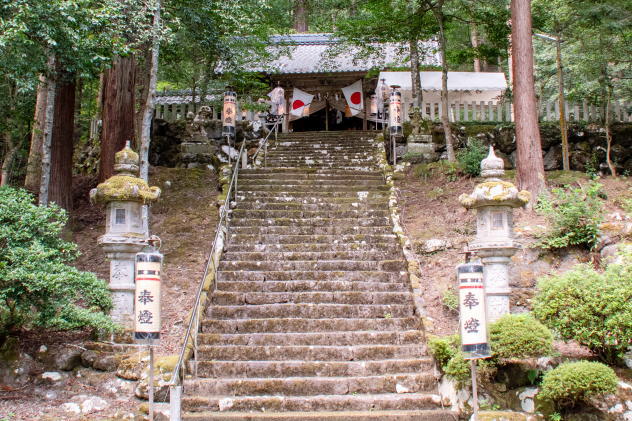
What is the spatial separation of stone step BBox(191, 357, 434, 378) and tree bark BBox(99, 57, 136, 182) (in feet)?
19.9

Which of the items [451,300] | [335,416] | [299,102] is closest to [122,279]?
[335,416]

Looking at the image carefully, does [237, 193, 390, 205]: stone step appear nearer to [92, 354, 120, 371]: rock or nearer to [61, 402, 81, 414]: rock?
[92, 354, 120, 371]: rock

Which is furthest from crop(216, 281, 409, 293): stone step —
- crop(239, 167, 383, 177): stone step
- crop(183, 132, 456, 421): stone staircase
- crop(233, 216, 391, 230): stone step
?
crop(239, 167, 383, 177): stone step

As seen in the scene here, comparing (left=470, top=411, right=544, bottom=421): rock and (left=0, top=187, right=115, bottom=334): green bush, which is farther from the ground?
(left=0, top=187, right=115, bottom=334): green bush

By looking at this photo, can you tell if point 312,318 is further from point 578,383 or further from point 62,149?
point 62,149

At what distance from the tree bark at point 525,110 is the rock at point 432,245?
75.1 inches

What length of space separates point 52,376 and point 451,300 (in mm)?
5588

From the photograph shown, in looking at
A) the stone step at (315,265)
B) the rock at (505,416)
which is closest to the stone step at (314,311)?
the stone step at (315,265)

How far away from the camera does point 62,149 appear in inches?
483

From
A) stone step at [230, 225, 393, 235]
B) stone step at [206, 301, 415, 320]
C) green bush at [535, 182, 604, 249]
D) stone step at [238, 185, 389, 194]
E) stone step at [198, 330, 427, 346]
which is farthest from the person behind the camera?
stone step at [238, 185, 389, 194]

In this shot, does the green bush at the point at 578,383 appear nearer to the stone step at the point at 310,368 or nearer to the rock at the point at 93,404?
the stone step at the point at 310,368

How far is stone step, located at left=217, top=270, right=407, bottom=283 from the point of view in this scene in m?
9.67

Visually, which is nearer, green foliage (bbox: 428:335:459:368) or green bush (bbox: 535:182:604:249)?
green foliage (bbox: 428:335:459:368)

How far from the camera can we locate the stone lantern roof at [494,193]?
804 centimetres
